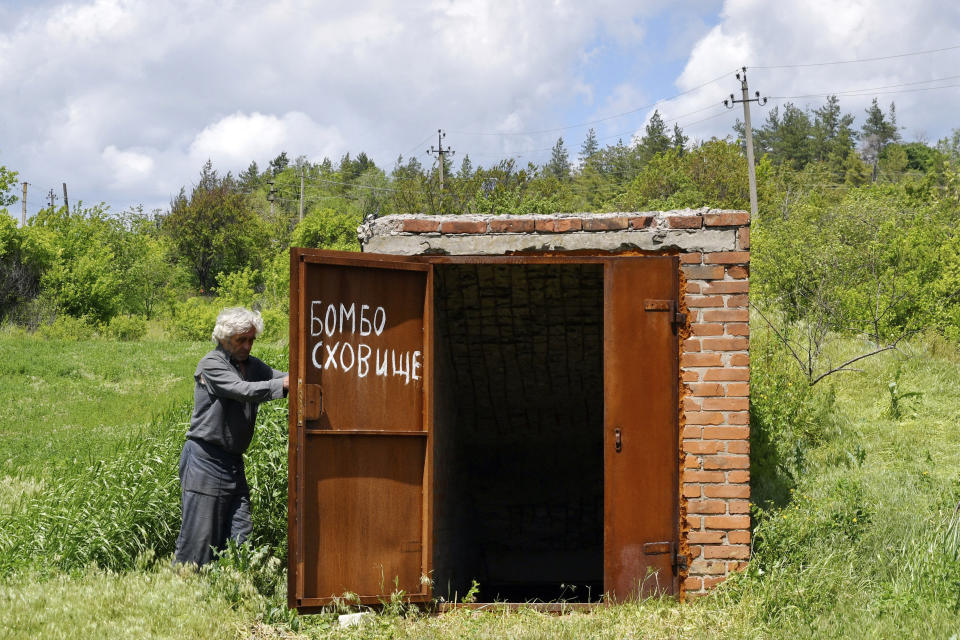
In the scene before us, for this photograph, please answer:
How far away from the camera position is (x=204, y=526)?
523cm

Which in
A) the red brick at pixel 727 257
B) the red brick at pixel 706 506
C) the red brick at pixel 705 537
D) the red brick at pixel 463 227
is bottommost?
the red brick at pixel 705 537

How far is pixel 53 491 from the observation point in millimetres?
6727

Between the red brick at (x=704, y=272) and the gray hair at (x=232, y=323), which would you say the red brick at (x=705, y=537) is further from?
the gray hair at (x=232, y=323)

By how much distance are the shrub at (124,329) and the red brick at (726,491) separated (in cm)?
2848

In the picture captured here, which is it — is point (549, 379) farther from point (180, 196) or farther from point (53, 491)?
point (180, 196)

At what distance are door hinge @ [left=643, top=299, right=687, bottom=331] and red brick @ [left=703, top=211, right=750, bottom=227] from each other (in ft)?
1.83

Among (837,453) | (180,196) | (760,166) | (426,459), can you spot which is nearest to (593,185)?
(760,166)

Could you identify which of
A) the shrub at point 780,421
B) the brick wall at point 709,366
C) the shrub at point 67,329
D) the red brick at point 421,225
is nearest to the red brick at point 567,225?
the brick wall at point 709,366

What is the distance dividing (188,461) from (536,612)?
234 cm

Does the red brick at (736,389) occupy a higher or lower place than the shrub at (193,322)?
lower

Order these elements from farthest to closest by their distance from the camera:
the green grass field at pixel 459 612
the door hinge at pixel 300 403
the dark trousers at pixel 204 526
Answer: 1. the dark trousers at pixel 204 526
2. the door hinge at pixel 300 403
3. the green grass field at pixel 459 612

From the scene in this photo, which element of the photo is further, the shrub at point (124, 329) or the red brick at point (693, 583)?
the shrub at point (124, 329)

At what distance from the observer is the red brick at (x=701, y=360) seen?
5.50 meters

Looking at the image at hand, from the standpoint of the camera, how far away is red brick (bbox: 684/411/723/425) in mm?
5496
